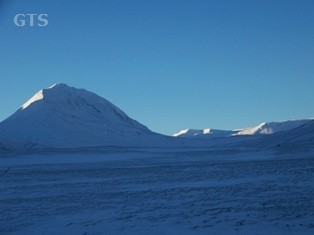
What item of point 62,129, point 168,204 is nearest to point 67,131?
point 62,129

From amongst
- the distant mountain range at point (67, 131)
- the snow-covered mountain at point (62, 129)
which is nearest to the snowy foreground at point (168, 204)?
the distant mountain range at point (67, 131)

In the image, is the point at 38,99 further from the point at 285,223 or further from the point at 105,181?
the point at 285,223

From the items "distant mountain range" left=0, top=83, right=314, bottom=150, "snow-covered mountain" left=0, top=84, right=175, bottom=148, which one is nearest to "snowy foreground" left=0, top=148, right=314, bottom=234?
"distant mountain range" left=0, top=83, right=314, bottom=150

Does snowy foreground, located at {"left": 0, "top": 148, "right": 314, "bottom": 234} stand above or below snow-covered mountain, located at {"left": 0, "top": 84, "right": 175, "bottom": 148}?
below

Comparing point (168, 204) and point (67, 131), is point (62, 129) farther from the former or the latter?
point (168, 204)

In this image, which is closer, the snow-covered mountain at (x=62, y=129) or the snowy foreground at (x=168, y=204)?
the snowy foreground at (x=168, y=204)

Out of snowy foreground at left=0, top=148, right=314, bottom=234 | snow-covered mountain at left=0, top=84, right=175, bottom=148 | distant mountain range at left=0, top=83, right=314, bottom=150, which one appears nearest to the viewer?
snowy foreground at left=0, top=148, right=314, bottom=234

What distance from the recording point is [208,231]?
14.4 metres

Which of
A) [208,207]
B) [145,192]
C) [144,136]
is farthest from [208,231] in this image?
[144,136]

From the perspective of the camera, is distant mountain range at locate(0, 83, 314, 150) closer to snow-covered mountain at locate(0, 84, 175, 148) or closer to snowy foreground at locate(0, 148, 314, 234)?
snow-covered mountain at locate(0, 84, 175, 148)

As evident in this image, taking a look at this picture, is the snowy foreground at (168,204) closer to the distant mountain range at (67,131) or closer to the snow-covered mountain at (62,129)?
the distant mountain range at (67,131)

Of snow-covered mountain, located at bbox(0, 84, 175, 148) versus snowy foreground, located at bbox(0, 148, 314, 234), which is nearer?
snowy foreground, located at bbox(0, 148, 314, 234)

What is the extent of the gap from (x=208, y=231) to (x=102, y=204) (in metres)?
6.69

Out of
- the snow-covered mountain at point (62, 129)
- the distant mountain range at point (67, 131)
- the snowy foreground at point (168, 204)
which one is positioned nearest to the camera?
the snowy foreground at point (168, 204)
